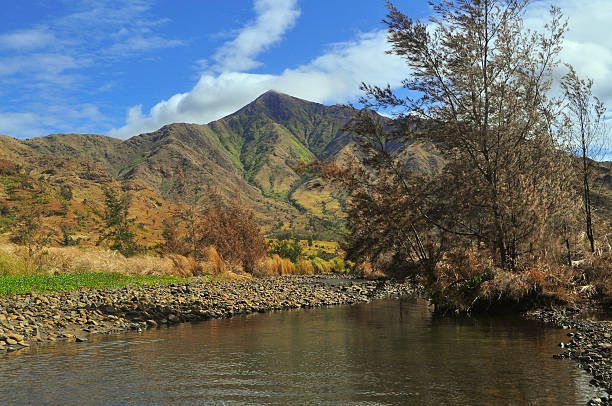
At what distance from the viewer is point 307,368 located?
36.6 feet

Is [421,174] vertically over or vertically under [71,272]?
over

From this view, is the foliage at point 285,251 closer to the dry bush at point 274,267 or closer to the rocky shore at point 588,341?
the dry bush at point 274,267

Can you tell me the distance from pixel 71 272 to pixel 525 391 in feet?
84.3

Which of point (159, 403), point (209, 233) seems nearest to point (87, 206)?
point (209, 233)

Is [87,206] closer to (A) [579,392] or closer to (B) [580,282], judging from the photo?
(B) [580,282]

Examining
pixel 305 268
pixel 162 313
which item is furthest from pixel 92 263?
pixel 305 268

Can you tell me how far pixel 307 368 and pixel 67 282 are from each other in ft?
50.9

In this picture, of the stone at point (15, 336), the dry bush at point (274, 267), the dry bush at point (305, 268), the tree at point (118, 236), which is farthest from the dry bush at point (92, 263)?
the dry bush at point (305, 268)

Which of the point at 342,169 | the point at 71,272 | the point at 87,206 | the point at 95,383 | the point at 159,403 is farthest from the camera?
the point at 87,206

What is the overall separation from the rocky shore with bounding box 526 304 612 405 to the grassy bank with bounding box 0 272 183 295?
696 inches

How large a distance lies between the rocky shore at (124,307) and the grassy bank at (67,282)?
35.2 inches

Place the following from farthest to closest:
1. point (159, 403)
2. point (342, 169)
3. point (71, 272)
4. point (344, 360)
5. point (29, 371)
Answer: point (71, 272), point (342, 169), point (344, 360), point (29, 371), point (159, 403)

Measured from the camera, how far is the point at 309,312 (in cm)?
2192

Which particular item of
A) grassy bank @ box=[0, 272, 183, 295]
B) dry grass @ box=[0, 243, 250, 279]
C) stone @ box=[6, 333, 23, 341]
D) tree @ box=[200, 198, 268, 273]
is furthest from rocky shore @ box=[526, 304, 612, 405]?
tree @ box=[200, 198, 268, 273]
